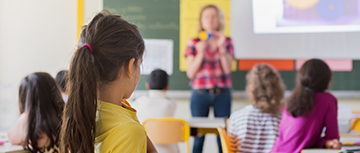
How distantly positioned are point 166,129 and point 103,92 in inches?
62.0

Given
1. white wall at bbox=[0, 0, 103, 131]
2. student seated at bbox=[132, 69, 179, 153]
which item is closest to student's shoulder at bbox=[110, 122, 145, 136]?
student seated at bbox=[132, 69, 179, 153]

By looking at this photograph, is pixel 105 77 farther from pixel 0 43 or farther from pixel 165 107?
pixel 0 43

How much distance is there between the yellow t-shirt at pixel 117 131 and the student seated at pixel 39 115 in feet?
3.32

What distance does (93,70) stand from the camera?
2.92 feet

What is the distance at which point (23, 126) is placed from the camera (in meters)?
1.88

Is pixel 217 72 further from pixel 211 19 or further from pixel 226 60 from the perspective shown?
pixel 211 19

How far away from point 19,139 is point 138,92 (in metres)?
2.18

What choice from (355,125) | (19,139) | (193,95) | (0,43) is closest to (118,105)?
(19,139)

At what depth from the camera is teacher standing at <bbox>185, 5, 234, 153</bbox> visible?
3455mm

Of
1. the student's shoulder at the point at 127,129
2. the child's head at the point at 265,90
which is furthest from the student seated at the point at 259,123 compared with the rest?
the student's shoulder at the point at 127,129

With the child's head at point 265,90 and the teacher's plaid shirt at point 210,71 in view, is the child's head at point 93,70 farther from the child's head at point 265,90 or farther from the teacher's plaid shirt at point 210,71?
the teacher's plaid shirt at point 210,71

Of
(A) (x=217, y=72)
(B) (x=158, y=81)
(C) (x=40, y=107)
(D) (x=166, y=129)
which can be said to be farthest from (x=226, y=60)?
(C) (x=40, y=107)

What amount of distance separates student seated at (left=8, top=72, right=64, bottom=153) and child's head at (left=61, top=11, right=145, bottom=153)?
0.99 meters

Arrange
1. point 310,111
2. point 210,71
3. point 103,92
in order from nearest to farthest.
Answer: point 103,92
point 310,111
point 210,71
